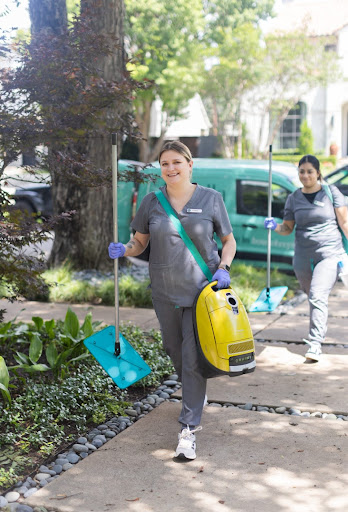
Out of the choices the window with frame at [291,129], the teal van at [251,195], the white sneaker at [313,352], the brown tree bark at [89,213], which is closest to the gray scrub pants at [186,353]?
the white sneaker at [313,352]

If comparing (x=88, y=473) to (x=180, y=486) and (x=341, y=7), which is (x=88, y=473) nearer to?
(x=180, y=486)

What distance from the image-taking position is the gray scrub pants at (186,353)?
4.15 metres

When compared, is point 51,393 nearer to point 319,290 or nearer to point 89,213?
point 319,290

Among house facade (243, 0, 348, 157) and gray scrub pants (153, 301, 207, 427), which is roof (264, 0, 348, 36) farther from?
gray scrub pants (153, 301, 207, 427)

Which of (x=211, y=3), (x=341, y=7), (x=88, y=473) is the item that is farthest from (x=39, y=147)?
(x=341, y=7)

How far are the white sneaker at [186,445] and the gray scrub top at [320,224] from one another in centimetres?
273

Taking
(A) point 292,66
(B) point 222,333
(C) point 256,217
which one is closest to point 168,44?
(A) point 292,66

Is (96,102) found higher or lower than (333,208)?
higher

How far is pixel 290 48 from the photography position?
2812 cm

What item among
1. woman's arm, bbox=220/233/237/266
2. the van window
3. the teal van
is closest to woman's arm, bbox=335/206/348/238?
woman's arm, bbox=220/233/237/266

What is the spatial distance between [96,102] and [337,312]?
4.26 metres

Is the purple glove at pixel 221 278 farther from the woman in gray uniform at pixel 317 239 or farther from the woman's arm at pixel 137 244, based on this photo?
the woman in gray uniform at pixel 317 239

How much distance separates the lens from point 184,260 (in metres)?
4.21

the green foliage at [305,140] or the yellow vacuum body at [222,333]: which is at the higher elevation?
the green foliage at [305,140]
